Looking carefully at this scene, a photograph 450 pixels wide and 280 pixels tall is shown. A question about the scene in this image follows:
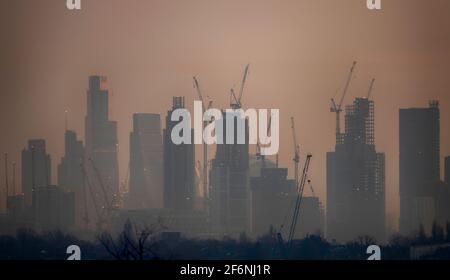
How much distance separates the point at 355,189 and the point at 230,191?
447cm

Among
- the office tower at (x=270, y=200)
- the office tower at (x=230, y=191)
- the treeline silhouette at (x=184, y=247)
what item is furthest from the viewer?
the office tower at (x=270, y=200)

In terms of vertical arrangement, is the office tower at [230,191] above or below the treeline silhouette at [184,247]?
above

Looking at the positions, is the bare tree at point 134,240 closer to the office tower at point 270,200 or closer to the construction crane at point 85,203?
the construction crane at point 85,203

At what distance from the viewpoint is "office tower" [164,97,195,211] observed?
119 ft

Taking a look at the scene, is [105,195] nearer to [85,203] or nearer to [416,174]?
[85,203]

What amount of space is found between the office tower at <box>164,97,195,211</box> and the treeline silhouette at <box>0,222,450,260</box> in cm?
231

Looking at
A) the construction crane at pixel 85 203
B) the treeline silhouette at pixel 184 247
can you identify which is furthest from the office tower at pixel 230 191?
the construction crane at pixel 85 203

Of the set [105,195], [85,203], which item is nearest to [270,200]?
[85,203]

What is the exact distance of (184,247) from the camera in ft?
115

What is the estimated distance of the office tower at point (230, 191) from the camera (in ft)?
127

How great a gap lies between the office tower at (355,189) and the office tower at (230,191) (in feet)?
9.81

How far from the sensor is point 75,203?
124 feet

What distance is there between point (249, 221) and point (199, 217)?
7.85 ft
